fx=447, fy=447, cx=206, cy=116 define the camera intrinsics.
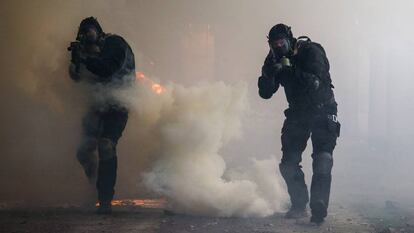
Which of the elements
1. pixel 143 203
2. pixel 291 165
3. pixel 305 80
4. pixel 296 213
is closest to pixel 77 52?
pixel 143 203

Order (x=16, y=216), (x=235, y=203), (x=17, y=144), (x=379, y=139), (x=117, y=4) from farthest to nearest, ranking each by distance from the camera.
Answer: (x=379, y=139) < (x=117, y=4) < (x=17, y=144) < (x=235, y=203) < (x=16, y=216)

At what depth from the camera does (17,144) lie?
938cm

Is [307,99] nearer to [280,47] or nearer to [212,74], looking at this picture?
[280,47]

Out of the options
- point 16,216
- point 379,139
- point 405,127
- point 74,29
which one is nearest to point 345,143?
point 379,139

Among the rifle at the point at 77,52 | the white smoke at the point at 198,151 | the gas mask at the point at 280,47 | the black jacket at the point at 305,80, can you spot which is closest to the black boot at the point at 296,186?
the white smoke at the point at 198,151

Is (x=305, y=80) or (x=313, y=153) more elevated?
(x=305, y=80)

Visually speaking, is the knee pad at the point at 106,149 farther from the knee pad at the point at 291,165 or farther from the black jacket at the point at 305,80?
the knee pad at the point at 291,165

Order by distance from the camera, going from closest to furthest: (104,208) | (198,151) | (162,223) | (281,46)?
1. (162,223)
2. (281,46)
3. (104,208)
4. (198,151)

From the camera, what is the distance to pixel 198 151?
19.3 ft

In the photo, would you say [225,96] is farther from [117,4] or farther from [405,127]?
[405,127]

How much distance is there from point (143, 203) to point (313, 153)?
2.57 m

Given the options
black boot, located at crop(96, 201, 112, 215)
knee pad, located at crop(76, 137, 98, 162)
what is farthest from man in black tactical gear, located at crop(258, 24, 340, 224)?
knee pad, located at crop(76, 137, 98, 162)

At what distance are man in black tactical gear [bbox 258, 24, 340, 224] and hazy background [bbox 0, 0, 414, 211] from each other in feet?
8.04

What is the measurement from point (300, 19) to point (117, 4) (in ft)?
37.8
